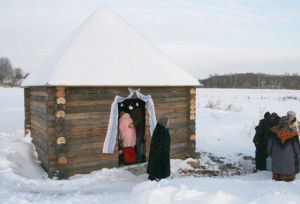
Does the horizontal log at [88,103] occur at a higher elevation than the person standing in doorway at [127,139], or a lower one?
higher

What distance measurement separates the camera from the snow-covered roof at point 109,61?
24.0ft

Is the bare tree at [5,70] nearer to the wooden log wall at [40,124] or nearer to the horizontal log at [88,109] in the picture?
the wooden log wall at [40,124]

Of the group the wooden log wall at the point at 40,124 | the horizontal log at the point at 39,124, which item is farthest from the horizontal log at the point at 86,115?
the horizontal log at the point at 39,124

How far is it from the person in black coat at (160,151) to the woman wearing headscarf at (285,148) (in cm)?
274

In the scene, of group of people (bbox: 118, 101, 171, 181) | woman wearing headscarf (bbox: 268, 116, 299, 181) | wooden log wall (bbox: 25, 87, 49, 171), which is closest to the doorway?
group of people (bbox: 118, 101, 171, 181)

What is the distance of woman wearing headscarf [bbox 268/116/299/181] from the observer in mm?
6320

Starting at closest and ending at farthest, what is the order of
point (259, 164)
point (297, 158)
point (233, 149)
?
point (297, 158), point (259, 164), point (233, 149)

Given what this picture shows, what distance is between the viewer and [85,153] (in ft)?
24.6

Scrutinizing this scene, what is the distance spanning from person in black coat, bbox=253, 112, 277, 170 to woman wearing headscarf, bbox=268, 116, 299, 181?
1.14m

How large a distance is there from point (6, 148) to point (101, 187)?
13.3 feet

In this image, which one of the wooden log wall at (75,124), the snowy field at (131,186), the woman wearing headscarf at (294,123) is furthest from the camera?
the wooden log wall at (75,124)

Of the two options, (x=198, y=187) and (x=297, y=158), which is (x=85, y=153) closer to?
(x=198, y=187)

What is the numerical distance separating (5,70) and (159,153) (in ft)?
206

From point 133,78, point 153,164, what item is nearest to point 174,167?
point 153,164
